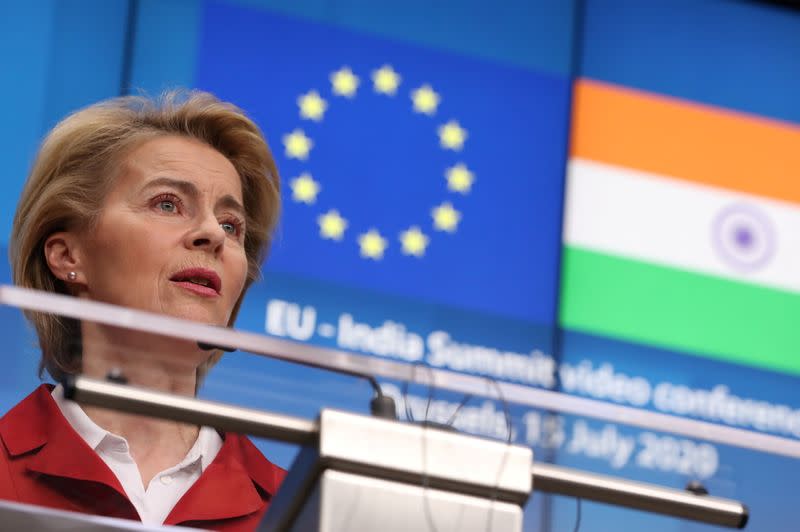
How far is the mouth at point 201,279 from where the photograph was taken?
1.83 m

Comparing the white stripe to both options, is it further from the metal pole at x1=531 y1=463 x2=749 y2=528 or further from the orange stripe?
the metal pole at x1=531 y1=463 x2=749 y2=528

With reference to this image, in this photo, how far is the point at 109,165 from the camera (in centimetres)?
200

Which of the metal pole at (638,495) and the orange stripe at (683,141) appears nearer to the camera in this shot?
the metal pole at (638,495)

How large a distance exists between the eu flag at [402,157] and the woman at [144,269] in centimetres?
155

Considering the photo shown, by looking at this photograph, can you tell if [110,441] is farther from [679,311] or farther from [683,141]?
[683,141]

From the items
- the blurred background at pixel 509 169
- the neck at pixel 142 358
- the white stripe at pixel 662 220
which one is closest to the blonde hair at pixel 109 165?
the neck at pixel 142 358

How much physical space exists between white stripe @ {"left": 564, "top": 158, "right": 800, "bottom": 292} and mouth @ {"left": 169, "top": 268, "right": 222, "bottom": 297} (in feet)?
7.75

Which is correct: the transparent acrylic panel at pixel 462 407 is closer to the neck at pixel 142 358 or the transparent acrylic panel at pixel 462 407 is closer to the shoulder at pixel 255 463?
the neck at pixel 142 358

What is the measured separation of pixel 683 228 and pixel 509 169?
547 millimetres

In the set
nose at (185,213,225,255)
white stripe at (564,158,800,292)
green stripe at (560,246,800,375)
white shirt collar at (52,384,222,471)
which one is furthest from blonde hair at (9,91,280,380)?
white stripe at (564,158,800,292)

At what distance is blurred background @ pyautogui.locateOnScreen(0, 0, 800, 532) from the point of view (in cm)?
369

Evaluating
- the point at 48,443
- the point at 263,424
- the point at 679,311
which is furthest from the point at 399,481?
the point at 679,311

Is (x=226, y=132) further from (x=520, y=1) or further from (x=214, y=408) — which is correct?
(x=520, y=1)

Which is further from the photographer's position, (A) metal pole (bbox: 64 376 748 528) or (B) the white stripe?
(B) the white stripe
